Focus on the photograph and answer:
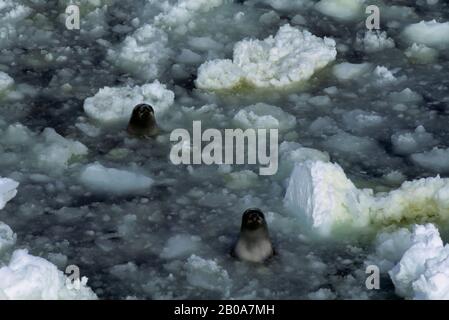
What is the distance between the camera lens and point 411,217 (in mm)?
3635

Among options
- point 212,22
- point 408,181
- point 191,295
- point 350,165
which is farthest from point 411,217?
point 212,22

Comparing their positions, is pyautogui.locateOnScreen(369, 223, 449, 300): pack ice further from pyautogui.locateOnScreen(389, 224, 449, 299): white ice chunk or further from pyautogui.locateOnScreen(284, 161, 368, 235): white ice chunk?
pyautogui.locateOnScreen(284, 161, 368, 235): white ice chunk

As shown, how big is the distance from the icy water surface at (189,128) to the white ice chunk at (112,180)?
0.07 feet

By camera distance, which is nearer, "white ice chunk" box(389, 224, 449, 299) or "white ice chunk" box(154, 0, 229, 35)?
"white ice chunk" box(389, 224, 449, 299)

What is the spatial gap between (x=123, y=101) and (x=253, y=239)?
3.80 ft

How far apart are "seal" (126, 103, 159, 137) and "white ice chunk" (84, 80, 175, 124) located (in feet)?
0.41

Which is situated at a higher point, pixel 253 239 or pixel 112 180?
pixel 112 180

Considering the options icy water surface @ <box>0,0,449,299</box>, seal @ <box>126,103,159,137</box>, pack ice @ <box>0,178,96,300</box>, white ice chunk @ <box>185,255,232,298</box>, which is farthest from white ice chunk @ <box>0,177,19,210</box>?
white ice chunk @ <box>185,255,232,298</box>

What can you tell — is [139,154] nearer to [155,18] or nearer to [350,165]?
[350,165]

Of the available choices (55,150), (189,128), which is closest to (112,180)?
(55,150)

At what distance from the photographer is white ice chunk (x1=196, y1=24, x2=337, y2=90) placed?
4.47m

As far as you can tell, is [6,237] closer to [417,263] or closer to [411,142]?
[417,263]

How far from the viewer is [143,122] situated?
4.12 m

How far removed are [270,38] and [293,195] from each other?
1209 mm
